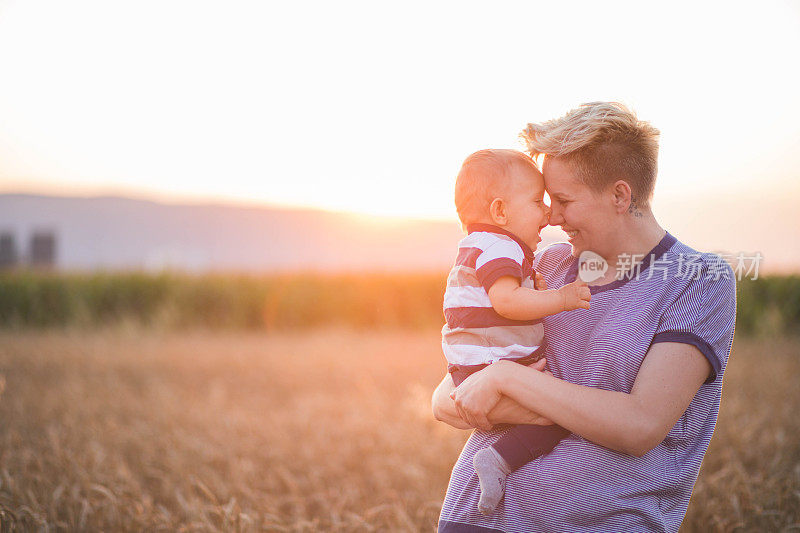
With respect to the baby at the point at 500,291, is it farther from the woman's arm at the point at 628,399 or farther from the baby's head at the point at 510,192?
the woman's arm at the point at 628,399

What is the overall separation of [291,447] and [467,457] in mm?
3890

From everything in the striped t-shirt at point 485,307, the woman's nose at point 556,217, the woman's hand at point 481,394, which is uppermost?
the woman's nose at point 556,217

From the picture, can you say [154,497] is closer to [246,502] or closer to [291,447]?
[246,502]

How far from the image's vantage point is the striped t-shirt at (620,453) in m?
1.89

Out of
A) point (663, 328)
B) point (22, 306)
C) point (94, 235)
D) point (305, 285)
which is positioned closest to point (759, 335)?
point (305, 285)

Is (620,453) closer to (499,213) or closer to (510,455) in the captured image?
(510,455)

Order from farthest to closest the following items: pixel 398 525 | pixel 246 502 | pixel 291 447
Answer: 1. pixel 291 447
2. pixel 246 502
3. pixel 398 525

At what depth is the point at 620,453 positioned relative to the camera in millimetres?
1896

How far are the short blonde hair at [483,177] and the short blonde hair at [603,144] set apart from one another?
0.10 m

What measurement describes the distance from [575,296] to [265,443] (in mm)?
4535

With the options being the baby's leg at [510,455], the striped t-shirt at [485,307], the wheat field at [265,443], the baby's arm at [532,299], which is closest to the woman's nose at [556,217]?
the striped t-shirt at [485,307]

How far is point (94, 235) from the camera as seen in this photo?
51.2 metres

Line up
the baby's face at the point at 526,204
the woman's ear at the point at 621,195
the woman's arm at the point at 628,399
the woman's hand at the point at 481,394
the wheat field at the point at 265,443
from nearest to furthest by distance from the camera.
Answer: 1. the woman's arm at the point at 628,399
2. the woman's hand at the point at 481,394
3. the woman's ear at the point at 621,195
4. the baby's face at the point at 526,204
5. the wheat field at the point at 265,443

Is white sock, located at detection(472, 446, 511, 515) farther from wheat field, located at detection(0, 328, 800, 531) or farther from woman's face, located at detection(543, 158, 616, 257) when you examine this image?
wheat field, located at detection(0, 328, 800, 531)
